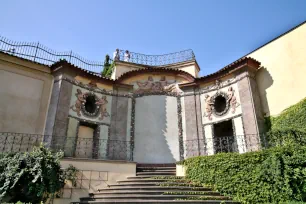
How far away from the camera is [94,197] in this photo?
9.32 m

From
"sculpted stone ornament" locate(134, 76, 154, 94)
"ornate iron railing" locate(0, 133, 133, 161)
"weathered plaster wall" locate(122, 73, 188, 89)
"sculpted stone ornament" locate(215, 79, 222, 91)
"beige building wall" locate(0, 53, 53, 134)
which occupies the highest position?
"weathered plaster wall" locate(122, 73, 188, 89)

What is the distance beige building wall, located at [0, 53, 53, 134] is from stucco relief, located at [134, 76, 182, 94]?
523cm

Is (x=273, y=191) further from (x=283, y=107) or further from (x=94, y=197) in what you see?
(x=94, y=197)

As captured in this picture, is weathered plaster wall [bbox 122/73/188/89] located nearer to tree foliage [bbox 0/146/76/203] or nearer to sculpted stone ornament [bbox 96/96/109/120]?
sculpted stone ornament [bbox 96/96/109/120]

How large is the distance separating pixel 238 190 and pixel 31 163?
7.08m

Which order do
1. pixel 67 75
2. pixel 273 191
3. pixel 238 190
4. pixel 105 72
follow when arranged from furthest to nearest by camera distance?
pixel 105 72 → pixel 67 75 → pixel 238 190 → pixel 273 191

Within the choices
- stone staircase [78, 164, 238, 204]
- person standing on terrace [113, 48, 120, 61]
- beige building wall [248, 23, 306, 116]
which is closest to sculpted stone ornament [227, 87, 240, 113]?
beige building wall [248, 23, 306, 116]

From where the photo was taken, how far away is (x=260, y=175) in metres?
8.64

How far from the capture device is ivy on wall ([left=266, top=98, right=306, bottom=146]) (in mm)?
10157

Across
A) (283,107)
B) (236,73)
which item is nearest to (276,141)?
(283,107)

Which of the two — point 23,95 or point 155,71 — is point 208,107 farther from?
point 23,95

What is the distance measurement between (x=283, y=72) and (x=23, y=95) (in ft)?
42.0

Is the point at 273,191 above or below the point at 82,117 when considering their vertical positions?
below

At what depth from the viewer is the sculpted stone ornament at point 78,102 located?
1348cm
